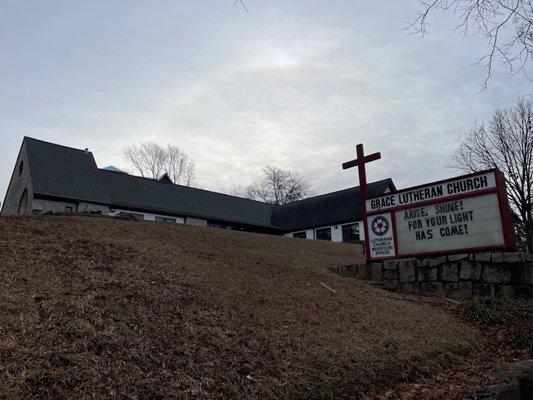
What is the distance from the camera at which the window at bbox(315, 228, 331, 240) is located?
38.4 meters

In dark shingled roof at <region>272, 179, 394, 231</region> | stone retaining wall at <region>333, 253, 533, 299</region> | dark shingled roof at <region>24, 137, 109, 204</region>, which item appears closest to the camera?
stone retaining wall at <region>333, 253, 533, 299</region>

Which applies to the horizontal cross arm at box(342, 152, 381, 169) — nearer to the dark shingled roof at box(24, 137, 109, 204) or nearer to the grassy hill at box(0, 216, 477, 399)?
the grassy hill at box(0, 216, 477, 399)

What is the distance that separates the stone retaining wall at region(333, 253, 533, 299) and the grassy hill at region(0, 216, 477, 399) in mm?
1617

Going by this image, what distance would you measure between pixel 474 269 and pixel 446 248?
2.79 feet

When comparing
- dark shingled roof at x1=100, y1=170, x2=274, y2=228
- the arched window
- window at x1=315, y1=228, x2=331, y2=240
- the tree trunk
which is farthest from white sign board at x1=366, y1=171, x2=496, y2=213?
window at x1=315, y1=228, x2=331, y2=240

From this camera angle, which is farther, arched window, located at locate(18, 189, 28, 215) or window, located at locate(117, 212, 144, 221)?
arched window, located at locate(18, 189, 28, 215)

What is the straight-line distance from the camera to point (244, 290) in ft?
27.4

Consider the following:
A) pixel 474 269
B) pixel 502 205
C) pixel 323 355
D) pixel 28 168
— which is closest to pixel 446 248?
pixel 474 269

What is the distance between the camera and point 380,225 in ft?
42.0

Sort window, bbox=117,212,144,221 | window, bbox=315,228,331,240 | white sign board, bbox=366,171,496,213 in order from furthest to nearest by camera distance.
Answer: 1. window, bbox=315,228,331,240
2. window, bbox=117,212,144,221
3. white sign board, bbox=366,171,496,213

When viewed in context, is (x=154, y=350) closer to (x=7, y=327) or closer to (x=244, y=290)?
(x=7, y=327)

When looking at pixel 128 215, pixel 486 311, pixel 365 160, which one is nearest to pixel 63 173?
pixel 128 215

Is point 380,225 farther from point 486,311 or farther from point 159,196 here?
point 159,196

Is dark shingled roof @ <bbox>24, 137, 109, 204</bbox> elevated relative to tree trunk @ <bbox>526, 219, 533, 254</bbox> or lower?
elevated
